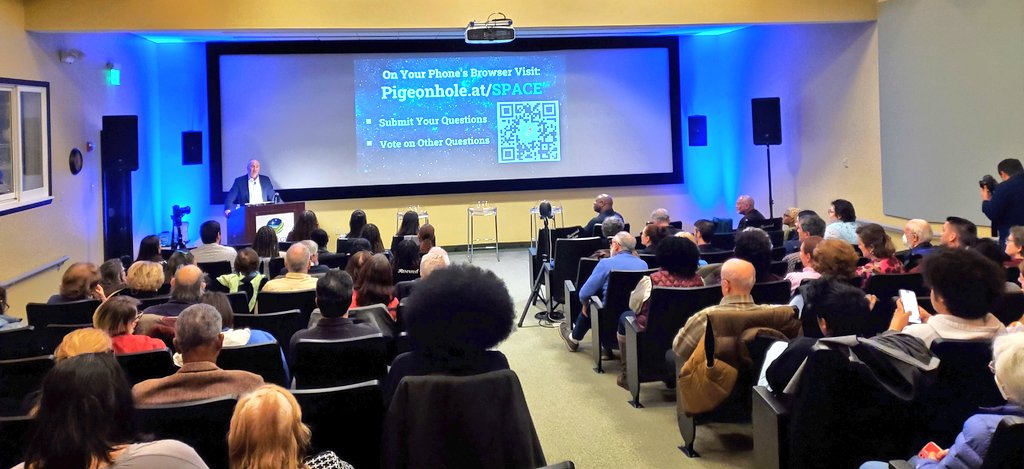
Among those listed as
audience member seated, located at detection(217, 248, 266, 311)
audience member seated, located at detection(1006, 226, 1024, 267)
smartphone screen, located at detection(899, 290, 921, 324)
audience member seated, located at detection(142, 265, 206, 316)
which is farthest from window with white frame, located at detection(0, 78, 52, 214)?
audience member seated, located at detection(1006, 226, 1024, 267)

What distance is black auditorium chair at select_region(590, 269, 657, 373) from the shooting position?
519 cm

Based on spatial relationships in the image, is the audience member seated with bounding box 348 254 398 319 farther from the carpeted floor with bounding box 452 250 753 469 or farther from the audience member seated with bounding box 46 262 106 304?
the audience member seated with bounding box 46 262 106 304

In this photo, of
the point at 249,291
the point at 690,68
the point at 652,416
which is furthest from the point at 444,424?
the point at 690,68

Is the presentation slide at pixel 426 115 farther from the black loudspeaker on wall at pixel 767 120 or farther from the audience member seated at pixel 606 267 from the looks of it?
the audience member seated at pixel 606 267

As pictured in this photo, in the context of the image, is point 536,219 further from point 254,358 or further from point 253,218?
point 254,358

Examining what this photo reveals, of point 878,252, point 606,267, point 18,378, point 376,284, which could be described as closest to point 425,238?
point 606,267

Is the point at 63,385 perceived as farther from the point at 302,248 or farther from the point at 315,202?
the point at 315,202

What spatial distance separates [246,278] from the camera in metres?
5.36

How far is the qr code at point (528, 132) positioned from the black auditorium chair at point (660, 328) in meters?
7.42

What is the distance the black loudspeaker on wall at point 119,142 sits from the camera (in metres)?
8.84

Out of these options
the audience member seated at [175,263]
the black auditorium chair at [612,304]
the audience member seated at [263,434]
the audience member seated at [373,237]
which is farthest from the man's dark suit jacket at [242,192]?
the audience member seated at [263,434]

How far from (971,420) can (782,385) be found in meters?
0.98

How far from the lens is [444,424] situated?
7.69ft

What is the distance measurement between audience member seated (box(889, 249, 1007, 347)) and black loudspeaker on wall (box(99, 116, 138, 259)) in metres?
8.47
